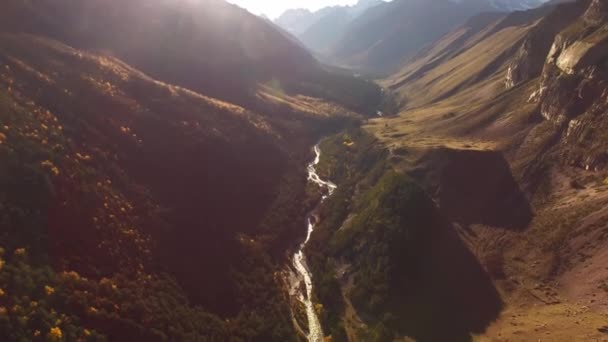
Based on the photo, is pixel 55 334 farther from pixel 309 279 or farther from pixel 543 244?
pixel 543 244

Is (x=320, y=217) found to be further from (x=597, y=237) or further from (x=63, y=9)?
(x=63, y=9)

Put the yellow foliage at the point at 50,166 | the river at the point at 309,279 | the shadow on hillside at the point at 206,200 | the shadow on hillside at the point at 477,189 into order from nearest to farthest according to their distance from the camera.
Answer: the yellow foliage at the point at 50,166 < the river at the point at 309,279 < the shadow on hillside at the point at 206,200 < the shadow on hillside at the point at 477,189

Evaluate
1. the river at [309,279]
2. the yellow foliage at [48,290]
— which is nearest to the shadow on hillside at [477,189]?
the river at [309,279]

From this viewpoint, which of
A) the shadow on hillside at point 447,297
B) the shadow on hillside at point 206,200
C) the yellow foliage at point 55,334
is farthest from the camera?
the shadow on hillside at point 206,200

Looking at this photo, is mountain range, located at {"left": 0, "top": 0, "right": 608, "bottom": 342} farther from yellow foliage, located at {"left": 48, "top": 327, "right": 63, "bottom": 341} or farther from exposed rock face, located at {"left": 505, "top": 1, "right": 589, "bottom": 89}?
exposed rock face, located at {"left": 505, "top": 1, "right": 589, "bottom": 89}

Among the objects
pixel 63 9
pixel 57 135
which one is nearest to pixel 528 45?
pixel 57 135

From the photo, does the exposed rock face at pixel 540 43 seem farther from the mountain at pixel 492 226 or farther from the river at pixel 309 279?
the river at pixel 309 279

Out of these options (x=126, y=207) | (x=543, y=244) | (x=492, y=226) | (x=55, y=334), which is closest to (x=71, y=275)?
(x=55, y=334)

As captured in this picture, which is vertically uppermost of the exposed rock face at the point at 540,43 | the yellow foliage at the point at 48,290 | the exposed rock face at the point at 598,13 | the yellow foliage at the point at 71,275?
the exposed rock face at the point at 540,43
